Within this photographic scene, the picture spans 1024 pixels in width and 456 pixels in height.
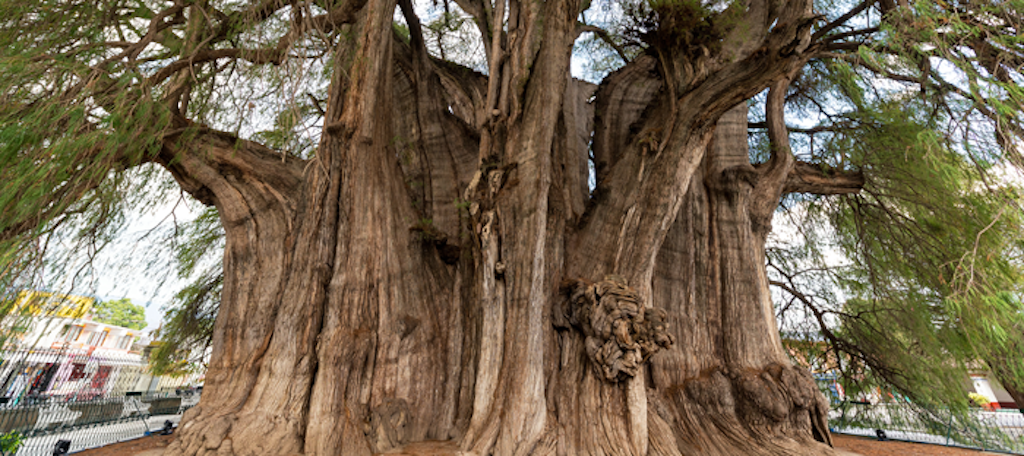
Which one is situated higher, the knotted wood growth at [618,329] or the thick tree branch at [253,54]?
the thick tree branch at [253,54]

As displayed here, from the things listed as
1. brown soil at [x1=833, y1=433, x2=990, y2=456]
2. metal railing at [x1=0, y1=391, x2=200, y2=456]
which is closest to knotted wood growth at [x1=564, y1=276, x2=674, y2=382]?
brown soil at [x1=833, y1=433, x2=990, y2=456]

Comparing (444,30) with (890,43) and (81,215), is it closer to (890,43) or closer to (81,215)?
(81,215)

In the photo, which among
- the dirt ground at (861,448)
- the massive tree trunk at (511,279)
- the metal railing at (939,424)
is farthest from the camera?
the metal railing at (939,424)

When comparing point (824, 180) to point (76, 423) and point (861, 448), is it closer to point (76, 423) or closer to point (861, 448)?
point (861, 448)

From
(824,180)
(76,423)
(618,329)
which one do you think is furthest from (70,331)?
(824,180)

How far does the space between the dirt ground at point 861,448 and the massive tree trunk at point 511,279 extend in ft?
7.57

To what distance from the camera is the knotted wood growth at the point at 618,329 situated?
2.92 metres

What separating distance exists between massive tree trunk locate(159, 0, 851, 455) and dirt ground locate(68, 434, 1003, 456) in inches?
90.9

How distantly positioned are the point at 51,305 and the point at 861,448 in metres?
8.05

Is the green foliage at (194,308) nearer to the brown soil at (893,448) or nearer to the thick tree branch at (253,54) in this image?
the thick tree branch at (253,54)

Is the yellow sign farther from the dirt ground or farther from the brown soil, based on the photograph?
the brown soil

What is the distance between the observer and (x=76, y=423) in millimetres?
5730

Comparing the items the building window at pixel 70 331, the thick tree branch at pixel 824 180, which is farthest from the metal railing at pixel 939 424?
the building window at pixel 70 331

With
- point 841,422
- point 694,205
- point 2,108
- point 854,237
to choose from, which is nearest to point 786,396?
point 694,205
